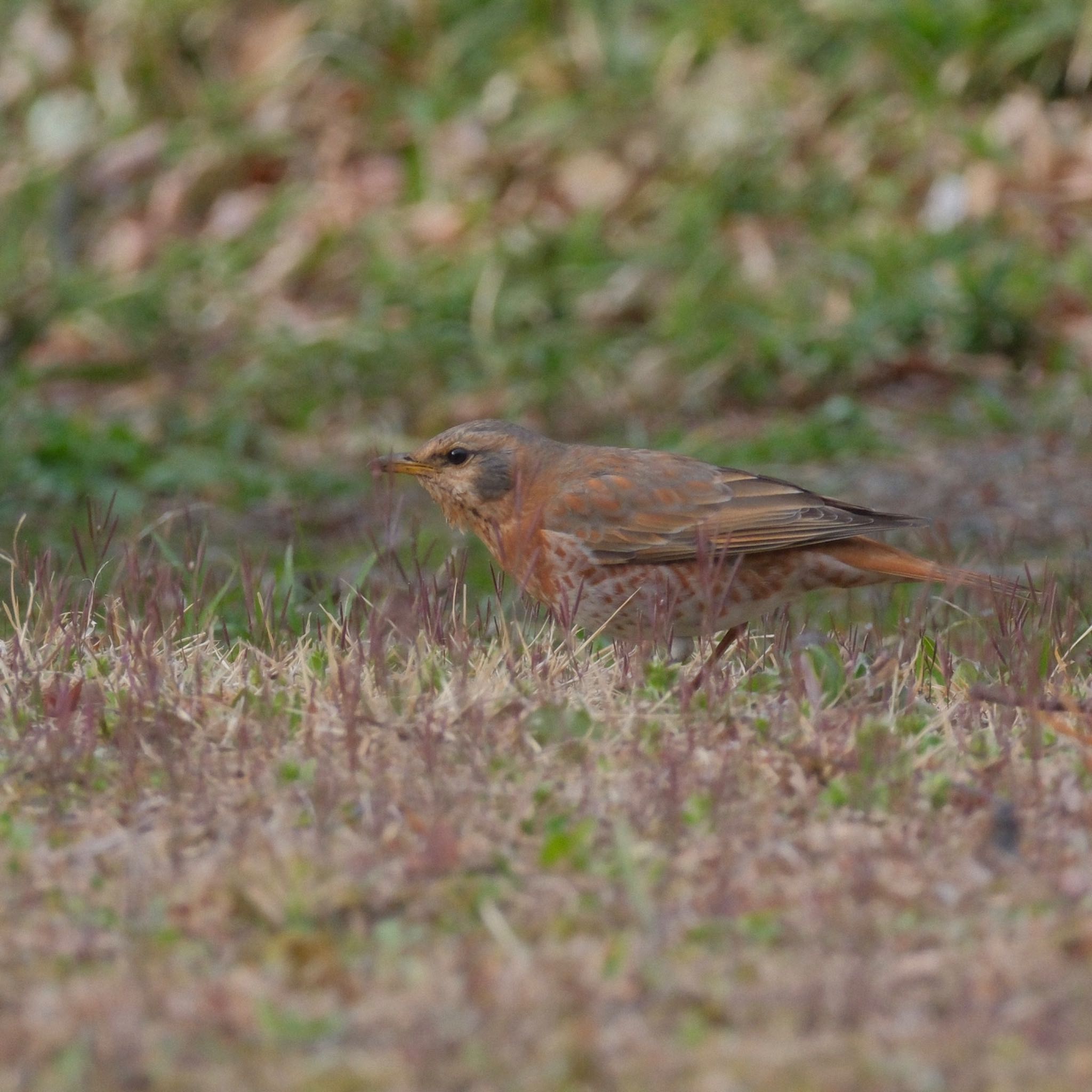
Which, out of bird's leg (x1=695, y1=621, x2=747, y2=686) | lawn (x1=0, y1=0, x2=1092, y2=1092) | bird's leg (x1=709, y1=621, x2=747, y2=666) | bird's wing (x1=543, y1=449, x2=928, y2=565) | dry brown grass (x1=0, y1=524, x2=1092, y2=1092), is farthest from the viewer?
bird's wing (x1=543, y1=449, x2=928, y2=565)

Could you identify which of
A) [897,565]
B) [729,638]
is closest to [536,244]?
[897,565]

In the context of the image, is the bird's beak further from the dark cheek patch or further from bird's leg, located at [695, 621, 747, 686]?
bird's leg, located at [695, 621, 747, 686]

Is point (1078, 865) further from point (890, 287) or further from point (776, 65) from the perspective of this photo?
point (776, 65)

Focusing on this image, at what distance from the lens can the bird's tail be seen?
5.20 metres

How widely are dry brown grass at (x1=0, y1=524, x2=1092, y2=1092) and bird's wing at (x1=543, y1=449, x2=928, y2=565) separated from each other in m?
0.65

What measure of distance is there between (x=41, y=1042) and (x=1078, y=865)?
1.76 meters

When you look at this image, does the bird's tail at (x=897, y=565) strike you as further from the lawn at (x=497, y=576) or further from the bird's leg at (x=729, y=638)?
the bird's leg at (x=729, y=638)

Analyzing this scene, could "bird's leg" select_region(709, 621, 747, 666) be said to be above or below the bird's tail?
below

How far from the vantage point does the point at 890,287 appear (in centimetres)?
948

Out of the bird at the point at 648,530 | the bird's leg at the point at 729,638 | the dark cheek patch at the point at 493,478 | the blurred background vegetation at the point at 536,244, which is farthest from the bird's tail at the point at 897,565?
the blurred background vegetation at the point at 536,244

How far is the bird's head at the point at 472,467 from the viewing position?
19.1ft

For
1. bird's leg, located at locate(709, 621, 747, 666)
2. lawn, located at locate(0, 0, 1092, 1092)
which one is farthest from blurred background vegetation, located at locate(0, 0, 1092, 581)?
bird's leg, located at locate(709, 621, 747, 666)

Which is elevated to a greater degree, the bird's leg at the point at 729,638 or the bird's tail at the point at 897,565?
the bird's tail at the point at 897,565

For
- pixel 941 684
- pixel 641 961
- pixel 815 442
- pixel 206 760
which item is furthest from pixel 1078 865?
pixel 815 442
